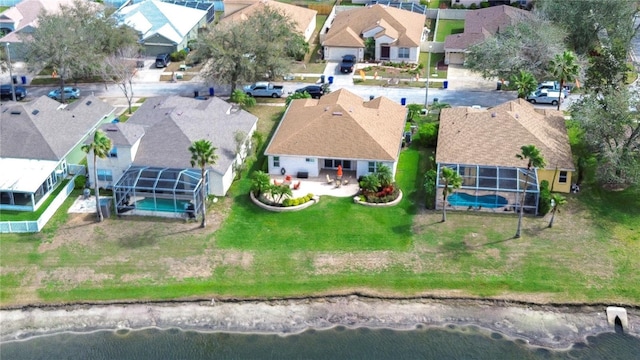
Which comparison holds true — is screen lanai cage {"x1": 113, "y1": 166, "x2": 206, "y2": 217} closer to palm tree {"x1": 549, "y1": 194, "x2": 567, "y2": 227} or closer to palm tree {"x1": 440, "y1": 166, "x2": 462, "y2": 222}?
palm tree {"x1": 440, "y1": 166, "x2": 462, "y2": 222}

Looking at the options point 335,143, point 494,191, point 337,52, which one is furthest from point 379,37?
point 494,191

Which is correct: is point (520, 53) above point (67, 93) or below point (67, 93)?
above

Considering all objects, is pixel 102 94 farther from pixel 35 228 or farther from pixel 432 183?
pixel 432 183

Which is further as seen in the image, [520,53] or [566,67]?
[520,53]

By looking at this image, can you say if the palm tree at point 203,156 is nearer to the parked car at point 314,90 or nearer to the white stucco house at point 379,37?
the parked car at point 314,90

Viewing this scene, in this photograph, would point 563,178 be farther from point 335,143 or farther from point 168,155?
point 168,155

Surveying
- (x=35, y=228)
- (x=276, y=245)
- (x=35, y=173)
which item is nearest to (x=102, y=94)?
(x=35, y=173)

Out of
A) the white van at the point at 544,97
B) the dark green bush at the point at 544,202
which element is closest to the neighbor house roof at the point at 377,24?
the white van at the point at 544,97
